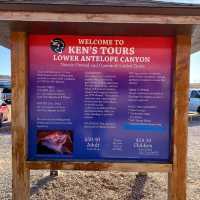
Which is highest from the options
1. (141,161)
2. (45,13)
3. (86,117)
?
(45,13)

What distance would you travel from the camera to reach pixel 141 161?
18.7 ft

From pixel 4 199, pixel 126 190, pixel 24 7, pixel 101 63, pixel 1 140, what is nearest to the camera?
pixel 24 7

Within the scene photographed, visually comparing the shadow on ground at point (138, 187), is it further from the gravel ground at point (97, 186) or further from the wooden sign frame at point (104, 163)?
the wooden sign frame at point (104, 163)

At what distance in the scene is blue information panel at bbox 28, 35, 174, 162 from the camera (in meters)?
5.61

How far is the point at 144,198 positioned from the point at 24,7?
3.90m

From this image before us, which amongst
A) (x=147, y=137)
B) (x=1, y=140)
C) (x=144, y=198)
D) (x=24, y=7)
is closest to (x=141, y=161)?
(x=147, y=137)

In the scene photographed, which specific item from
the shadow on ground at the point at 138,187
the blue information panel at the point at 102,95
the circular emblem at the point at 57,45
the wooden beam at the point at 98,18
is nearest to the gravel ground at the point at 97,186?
the shadow on ground at the point at 138,187

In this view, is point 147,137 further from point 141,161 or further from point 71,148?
point 71,148

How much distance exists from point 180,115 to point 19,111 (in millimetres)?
2025

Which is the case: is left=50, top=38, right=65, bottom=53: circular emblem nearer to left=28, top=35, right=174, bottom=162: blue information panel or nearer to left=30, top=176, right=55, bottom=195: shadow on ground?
left=28, top=35, right=174, bottom=162: blue information panel

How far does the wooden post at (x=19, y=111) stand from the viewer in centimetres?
561

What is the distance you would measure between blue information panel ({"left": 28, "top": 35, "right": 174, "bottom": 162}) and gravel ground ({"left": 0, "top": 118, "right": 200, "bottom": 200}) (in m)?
1.86

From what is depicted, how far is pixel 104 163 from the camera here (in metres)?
5.64

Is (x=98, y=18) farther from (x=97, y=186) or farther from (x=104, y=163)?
(x=97, y=186)
